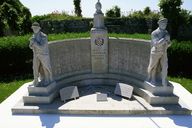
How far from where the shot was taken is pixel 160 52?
886 centimetres

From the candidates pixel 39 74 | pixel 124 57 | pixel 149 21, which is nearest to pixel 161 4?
pixel 149 21

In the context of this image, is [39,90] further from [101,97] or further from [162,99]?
[162,99]

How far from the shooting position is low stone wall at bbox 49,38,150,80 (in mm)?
10436

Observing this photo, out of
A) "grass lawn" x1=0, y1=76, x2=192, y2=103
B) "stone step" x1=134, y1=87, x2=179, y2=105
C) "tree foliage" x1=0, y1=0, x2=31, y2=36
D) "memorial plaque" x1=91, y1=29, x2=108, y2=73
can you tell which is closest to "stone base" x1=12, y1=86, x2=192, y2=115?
"stone step" x1=134, y1=87, x2=179, y2=105

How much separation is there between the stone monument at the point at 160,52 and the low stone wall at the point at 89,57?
37.2 inches

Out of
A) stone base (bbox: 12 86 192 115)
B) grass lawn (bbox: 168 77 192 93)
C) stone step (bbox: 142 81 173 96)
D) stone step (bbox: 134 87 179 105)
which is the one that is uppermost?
stone step (bbox: 142 81 173 96)

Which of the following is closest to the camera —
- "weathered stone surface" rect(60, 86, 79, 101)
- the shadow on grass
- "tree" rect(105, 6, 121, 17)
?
"weathered stone surface" rect(60, 86, 79, 101)

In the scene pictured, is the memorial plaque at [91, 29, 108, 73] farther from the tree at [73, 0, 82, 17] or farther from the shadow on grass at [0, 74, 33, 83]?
the tree at [73, 0, 82, 17]

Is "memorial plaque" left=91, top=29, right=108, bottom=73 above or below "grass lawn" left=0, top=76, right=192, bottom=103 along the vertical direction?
above

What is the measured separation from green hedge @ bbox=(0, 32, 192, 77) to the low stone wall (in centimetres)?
381

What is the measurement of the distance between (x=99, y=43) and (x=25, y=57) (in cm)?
518

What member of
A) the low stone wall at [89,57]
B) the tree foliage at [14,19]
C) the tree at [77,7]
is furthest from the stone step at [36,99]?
the tree at [77,7]

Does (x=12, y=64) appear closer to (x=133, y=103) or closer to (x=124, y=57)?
(x=124, y=57)

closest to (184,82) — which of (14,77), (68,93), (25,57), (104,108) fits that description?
(104,108)
